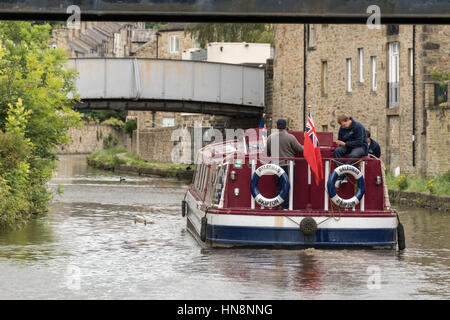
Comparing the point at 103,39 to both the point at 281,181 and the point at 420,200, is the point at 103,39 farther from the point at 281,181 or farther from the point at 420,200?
the point at 281,181

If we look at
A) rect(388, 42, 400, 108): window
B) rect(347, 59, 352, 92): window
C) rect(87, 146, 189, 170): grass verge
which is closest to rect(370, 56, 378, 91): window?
rect(388, 42, 400, 108): window

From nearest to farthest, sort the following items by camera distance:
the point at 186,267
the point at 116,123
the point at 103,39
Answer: the point at 186,267
the point at 116,123
the point at 103,39

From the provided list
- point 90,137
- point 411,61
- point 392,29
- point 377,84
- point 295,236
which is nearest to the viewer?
point 295,236

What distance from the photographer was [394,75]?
3300cm

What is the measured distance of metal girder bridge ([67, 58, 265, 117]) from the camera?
138 feet

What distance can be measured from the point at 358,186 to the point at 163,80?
28.4 metres

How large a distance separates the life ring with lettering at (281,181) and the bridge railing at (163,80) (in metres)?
→ 27.4

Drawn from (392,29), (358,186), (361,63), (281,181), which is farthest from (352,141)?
(361,63)

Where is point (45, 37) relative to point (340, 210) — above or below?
above

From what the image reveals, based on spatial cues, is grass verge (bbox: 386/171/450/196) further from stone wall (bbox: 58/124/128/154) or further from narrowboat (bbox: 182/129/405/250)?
stone wall (bbox: 58/124/128/154)

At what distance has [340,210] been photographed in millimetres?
14766

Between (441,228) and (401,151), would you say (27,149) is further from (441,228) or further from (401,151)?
(401,151)
